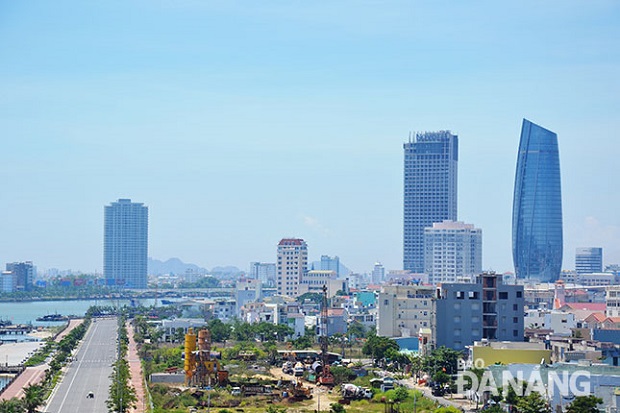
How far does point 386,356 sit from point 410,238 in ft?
330

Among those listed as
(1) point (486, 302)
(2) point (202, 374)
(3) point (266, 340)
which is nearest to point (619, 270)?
(3) point (266, 340)

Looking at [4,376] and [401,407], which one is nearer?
[401,407]

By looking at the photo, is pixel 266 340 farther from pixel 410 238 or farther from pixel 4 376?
pixel 410 238

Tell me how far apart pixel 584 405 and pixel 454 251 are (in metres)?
97.6

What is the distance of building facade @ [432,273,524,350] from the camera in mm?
44750

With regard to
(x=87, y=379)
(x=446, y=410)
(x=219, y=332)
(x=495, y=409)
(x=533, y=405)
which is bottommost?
(x=87, y=379)

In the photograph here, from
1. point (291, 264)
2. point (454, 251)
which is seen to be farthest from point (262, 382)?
point (454, 251)

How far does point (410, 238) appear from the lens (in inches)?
5753

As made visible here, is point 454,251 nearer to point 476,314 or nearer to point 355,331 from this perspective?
point 355,331

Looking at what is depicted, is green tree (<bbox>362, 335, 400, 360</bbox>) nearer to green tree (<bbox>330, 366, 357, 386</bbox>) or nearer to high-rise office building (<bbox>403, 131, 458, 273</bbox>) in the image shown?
green tree (<bbox>330, 366, 357, 386</bbox>)

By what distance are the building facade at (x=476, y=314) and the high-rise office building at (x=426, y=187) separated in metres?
99.0

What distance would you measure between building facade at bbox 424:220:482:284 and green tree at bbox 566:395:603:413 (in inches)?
3712

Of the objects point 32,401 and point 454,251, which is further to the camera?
point 454,251

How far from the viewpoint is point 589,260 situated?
142m
